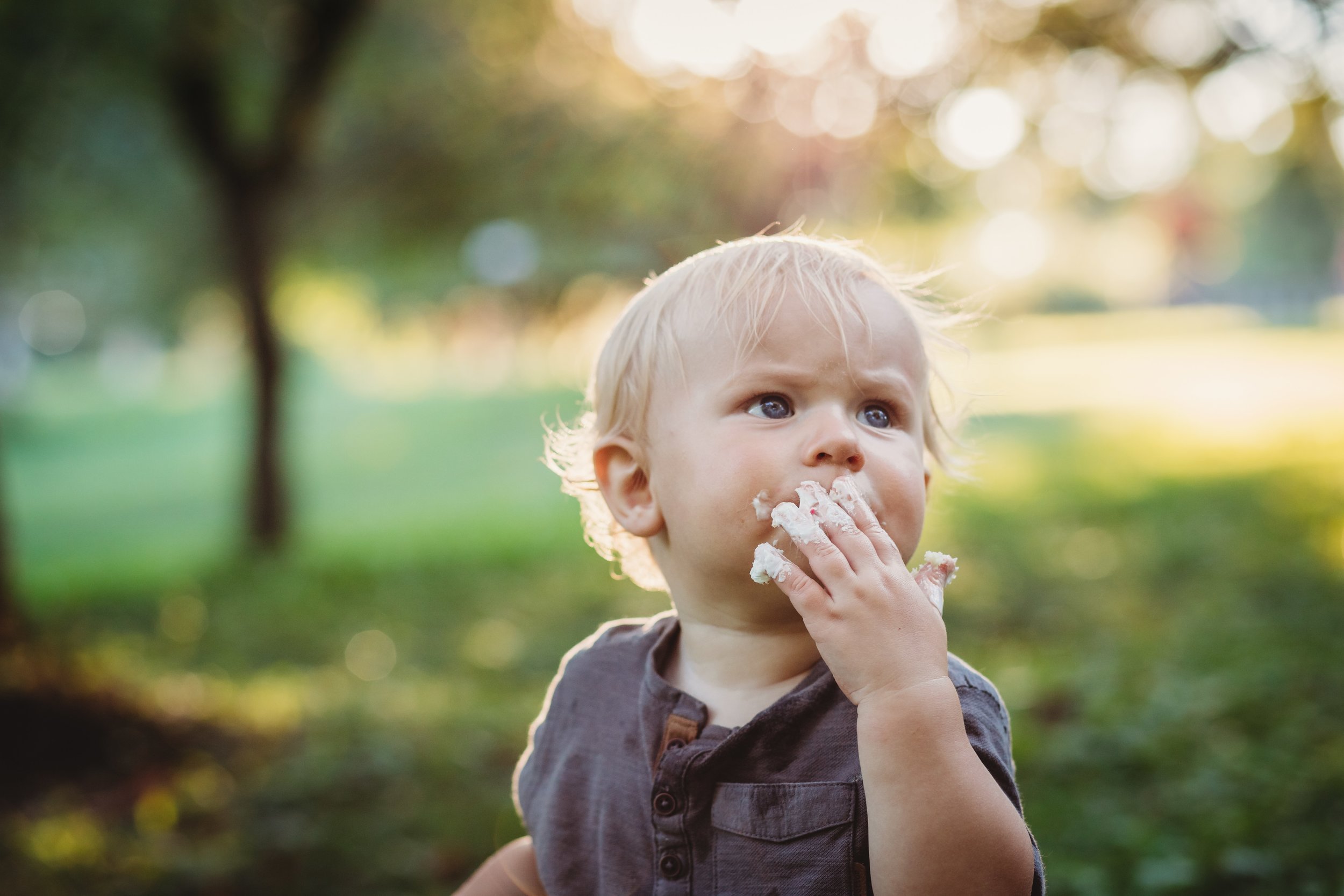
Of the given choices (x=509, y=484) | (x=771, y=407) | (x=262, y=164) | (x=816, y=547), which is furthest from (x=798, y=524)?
(x=509, y=484)

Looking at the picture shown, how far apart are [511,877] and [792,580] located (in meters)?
0.89

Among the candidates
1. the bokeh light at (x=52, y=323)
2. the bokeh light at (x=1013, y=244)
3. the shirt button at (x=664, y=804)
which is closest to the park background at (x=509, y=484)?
the shirt button at (x=664, y=804)

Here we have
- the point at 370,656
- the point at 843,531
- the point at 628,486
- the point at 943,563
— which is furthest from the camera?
the point at 370,656

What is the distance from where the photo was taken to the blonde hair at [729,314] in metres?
1.63

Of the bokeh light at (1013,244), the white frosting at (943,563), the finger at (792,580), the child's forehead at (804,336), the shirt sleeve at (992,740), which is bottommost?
the shirt sleeve at (992,740)

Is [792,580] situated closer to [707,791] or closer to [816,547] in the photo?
[816,547]

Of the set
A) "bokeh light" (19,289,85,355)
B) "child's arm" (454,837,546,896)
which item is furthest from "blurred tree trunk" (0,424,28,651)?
"bokeh light" (19,289,85,355)

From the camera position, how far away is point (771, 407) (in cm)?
160

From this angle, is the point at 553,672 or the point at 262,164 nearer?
the point at 553,672

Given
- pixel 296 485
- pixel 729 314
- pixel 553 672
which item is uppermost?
pixel 296 485

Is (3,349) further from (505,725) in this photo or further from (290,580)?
(505,725)

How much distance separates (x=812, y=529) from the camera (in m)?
1.44

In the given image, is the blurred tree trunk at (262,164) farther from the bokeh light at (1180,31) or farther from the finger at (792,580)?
the finger at (792,580)

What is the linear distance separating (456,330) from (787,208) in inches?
1035
